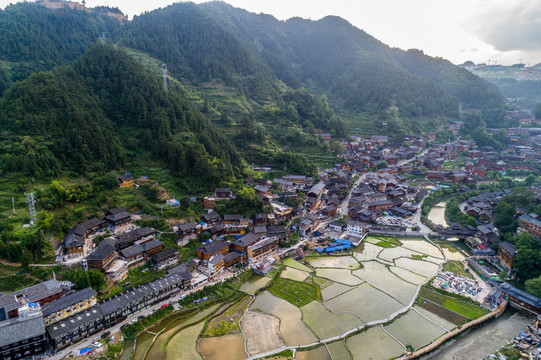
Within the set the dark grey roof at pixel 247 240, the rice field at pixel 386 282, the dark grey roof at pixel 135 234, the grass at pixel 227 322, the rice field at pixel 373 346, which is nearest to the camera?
the rice field at pixel 373 346

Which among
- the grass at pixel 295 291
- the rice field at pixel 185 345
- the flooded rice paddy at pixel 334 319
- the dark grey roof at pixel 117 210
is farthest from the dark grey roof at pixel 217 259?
the dark grey roof at pixel 117 210

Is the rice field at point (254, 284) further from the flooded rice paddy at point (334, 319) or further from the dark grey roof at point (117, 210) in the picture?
the dark grey roof at point (117, 210)

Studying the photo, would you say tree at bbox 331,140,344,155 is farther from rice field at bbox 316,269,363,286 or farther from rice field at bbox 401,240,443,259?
rice field at bbox 316,269,363,286

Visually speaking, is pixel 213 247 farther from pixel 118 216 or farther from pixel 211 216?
pixel 118 216

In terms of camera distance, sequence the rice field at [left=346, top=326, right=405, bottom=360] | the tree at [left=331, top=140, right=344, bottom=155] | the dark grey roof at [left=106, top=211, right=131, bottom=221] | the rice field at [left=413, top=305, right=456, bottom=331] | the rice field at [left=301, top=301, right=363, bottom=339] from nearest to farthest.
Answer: the rice field at [left=346, top=326, right=405, bottom=360] → the rice field at [left=301, top=301, right=363, bottom=339] → the rice field at [left=413, top=305, right=456, bottom=331] → the dark grey roof at [left=106, top=211, right=131, bottom=221] → the tree at [left=331, top=140, right=344, bottom=155]

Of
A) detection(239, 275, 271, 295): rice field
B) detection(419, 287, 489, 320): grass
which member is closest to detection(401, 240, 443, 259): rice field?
detection(419, 287, 489, 320): grass

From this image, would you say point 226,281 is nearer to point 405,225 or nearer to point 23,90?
point 405,225
